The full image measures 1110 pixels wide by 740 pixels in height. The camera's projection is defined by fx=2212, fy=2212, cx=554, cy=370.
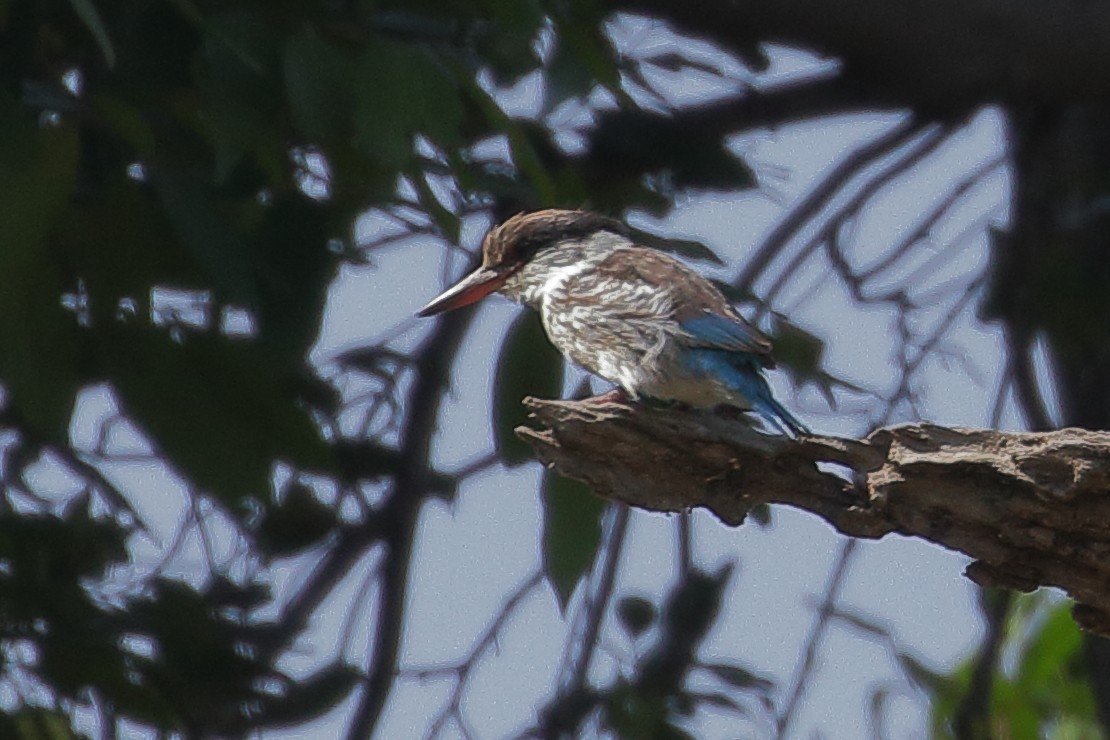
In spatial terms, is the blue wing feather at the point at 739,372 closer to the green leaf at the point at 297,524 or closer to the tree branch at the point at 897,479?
the tree branch at the point at 897,479

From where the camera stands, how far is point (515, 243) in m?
3.56

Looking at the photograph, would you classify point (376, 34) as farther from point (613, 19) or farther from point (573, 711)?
point (573, 711)

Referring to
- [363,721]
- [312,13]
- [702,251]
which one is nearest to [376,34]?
[312,13]

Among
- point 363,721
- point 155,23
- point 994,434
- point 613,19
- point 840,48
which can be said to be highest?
point 840,48

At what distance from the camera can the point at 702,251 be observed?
3.07 m

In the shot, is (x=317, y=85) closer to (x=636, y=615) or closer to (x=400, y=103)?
(x=400, y=103)

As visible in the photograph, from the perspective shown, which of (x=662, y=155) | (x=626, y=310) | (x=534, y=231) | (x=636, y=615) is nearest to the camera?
(x=626, y=310)

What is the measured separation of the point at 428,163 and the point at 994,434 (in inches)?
38.8

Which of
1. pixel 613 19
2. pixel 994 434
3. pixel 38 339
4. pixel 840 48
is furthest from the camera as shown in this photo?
pixel 840 48

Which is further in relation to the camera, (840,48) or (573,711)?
(840,48)

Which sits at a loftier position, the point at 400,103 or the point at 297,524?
the point at 400,103

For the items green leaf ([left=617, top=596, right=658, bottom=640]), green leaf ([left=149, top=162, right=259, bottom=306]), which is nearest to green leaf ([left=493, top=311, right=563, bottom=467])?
green leaf ([left=149, top=162, right=259, bottom=306])

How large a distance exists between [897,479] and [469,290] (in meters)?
1.31

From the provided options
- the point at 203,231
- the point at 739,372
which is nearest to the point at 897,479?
the point at 739,372
